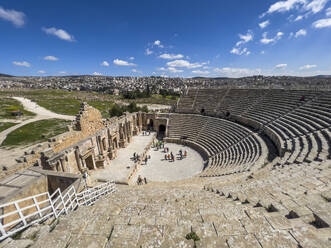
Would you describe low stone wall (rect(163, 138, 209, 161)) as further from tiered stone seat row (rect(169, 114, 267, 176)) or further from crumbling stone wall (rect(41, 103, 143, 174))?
crumbling stone wall (rect(41, 103, 143, 174))

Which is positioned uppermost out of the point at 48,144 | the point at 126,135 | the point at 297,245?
the point at 297,245

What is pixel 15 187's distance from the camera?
6949 millimetres

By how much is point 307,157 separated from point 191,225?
905cm

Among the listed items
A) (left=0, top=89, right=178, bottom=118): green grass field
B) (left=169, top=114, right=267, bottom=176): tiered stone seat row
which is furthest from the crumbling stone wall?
(left=0, top=89, right=178, bottom=118): green grass field

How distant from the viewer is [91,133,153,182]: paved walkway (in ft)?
45.9

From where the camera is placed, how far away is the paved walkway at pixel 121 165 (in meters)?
14.0

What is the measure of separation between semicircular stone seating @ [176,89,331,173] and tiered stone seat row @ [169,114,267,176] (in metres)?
0.13

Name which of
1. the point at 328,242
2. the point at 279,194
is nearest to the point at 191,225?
the point at 328,242

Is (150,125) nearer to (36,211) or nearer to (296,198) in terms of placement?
(36,211)

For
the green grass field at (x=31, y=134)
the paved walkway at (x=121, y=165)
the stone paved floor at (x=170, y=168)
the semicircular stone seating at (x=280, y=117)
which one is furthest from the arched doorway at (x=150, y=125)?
the green grass field at (x=31, y=134)

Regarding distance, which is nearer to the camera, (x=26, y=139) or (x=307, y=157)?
(x=307, y=157)

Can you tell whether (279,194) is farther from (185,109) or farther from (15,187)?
(185,109)

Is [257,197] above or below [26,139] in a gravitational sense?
above

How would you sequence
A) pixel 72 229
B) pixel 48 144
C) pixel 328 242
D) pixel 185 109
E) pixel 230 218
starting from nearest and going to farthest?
pixel 328 242, pixel 72 229, pixel 230 218, pixel 48 144, pixel 185 109
